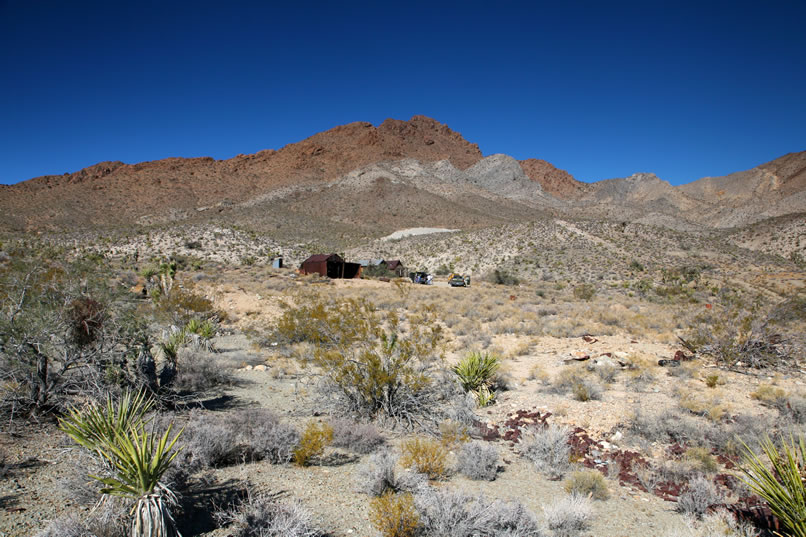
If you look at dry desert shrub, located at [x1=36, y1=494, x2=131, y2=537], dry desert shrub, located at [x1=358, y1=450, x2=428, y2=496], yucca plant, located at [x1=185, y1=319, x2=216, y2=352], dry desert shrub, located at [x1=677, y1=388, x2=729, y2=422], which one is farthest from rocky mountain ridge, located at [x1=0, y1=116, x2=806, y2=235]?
dry desert shrub, located at [x1=36, y1=494, x2=131, y2=537]

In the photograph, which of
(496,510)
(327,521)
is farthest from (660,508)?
(327,521)

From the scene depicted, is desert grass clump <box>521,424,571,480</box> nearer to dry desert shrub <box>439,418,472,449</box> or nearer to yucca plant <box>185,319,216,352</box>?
dry desert shrub <box>439,418,472,449</box>

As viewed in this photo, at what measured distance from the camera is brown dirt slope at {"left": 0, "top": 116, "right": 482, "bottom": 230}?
94688mm

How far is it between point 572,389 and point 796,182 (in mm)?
131368

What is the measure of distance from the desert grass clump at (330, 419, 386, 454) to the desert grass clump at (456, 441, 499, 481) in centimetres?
129

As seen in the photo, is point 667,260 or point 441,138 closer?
point 667,260

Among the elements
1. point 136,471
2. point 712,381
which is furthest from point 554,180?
point 136,471

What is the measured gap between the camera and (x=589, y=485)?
17.5 feet

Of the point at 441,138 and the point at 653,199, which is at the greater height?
the point at 441,138

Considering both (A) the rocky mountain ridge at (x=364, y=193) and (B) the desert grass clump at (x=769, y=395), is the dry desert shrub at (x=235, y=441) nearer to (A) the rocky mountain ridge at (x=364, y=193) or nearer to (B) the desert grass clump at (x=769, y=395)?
(B) the desert grass clump at (x=769, y=395)

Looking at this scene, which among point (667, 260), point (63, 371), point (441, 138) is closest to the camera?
point (63, 371)

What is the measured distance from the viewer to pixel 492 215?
96062 millimetres

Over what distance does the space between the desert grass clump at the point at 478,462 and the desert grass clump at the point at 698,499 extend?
214 centimetres

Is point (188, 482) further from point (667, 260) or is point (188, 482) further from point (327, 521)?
point (667, 260)
